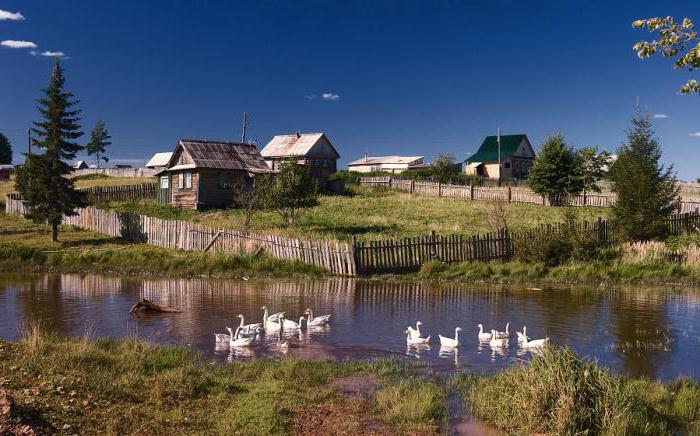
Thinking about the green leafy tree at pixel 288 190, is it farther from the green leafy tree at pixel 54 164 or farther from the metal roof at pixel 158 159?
the metal roof at pixel 158 159

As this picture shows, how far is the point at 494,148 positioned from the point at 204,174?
46.6 metres

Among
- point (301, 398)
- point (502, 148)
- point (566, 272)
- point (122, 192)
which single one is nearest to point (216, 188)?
point (122, 192)

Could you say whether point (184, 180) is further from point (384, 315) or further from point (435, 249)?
point (384, 315)

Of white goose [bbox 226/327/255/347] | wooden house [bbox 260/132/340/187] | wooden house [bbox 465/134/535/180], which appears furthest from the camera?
wooden house [bbox 465/134/535/180]

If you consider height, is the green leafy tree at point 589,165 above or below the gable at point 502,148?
below

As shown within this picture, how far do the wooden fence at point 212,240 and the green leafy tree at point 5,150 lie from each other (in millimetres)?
84052

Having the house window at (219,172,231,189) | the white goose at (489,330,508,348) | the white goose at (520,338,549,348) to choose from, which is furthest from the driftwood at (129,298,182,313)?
the house window at (219,172,231,189)

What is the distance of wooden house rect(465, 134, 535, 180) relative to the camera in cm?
7556

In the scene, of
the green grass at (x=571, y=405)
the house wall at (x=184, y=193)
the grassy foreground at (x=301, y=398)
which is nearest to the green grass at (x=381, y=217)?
the house wall at (x=184, y=193)

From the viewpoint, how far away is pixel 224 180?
44.8m

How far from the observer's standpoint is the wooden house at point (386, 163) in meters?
104

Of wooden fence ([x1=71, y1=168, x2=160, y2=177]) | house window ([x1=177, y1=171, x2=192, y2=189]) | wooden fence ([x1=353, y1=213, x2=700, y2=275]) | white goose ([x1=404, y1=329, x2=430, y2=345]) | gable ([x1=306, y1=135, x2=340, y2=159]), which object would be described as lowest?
white goose ([x1=404, y1=329, x2=430, y2=345])

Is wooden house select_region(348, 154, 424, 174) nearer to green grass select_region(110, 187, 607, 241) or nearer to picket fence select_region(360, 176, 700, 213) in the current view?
picket fence select_region(360, 176, 700, 213)

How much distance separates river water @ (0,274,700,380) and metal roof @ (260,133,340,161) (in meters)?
42.2
